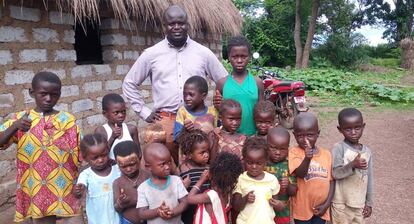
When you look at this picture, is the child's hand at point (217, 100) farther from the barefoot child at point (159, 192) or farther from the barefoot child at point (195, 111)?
the barefoot child at point (159, 192)

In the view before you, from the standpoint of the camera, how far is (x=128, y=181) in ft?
7.66

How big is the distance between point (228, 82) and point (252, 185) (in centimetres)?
90

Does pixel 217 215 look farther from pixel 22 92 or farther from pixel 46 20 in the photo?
pixel 46 20

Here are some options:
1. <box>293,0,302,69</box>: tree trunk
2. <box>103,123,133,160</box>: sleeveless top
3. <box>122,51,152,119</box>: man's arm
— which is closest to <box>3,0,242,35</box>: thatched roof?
<box>122,51,152,119</box>: man's arm

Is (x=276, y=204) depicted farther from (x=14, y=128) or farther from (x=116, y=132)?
(x=14, y=128)

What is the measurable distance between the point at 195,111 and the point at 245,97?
1.25ft

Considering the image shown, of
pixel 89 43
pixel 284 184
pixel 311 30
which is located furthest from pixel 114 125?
pixel 311 30

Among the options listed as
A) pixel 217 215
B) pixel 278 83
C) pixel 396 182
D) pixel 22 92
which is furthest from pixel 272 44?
pixel 217 215

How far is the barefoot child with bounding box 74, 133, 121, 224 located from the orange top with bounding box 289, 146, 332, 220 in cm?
116

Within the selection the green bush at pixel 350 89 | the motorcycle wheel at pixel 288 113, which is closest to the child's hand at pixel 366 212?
the motorcycle wheel at pixel 288 113

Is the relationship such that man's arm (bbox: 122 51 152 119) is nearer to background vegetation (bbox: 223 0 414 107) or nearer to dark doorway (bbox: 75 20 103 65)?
dark doorway (bbox: 75 20 103 65)

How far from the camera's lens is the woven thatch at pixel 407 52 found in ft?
63.9

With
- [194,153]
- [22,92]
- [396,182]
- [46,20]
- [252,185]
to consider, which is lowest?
[396,182]

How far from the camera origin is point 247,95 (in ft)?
9.27
